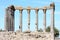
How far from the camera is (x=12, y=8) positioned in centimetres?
3556

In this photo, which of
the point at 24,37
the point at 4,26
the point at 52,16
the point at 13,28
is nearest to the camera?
the point at 24,37

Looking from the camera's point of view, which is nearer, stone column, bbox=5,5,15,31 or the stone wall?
the stone wall

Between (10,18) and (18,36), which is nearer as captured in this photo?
(18,36)

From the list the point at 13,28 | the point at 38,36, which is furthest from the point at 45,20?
the point at 38,36

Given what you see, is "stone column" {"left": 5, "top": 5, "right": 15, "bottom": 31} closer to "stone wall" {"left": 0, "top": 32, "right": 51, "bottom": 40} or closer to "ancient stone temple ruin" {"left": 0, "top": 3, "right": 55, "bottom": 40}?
"ancient stone temple ruin" {"left": 0, "top": 3, "right": 55, "bottom": 40}

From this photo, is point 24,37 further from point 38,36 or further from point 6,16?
point 6,16

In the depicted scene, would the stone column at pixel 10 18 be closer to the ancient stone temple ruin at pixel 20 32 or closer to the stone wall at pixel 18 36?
the ancient stone temple ruin at pixel 20 32

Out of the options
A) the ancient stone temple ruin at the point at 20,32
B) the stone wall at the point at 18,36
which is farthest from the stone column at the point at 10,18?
the stone wall at the point at 18,36

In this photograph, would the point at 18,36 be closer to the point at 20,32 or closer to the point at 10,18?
the point at 20,32

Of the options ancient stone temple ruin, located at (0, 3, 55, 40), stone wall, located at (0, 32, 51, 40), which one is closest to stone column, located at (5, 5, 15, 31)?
ancient stone temple ruin, located at (0, 3, 55, 40)

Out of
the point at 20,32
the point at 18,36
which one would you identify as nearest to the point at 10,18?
the point at 20,32

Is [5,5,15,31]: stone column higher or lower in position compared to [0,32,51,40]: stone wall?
higher

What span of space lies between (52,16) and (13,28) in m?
7.49

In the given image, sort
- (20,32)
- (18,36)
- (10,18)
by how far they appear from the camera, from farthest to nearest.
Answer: (10,18), (20,32), (18,36)
